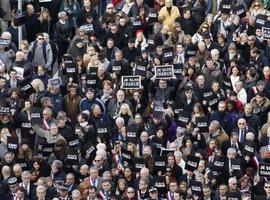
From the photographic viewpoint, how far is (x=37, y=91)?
4281cm

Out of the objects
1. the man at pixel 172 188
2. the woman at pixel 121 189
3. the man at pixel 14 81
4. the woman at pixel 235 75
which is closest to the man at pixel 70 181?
Result: the woman at pixel 121 189

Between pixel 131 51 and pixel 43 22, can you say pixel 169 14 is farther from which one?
pixel 43 22

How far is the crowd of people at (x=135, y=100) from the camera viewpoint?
40.2 meters

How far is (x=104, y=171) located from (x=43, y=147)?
1520 mm

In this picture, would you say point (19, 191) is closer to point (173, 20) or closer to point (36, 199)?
point (36, 199)

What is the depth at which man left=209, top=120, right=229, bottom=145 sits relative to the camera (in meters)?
41.3

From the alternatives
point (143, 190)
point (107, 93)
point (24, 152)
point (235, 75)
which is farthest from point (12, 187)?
point (235, 75)

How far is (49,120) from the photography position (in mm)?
41969

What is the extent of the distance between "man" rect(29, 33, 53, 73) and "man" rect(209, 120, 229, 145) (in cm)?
494

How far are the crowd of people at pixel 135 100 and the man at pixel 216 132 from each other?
37mm

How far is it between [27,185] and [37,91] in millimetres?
3290

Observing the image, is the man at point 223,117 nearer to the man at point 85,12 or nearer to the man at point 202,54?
the man at point 202,54

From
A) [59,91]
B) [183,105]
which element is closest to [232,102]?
[183,105]

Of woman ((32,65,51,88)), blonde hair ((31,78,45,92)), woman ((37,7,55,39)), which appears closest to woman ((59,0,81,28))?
woman ((37,7,55,39))
